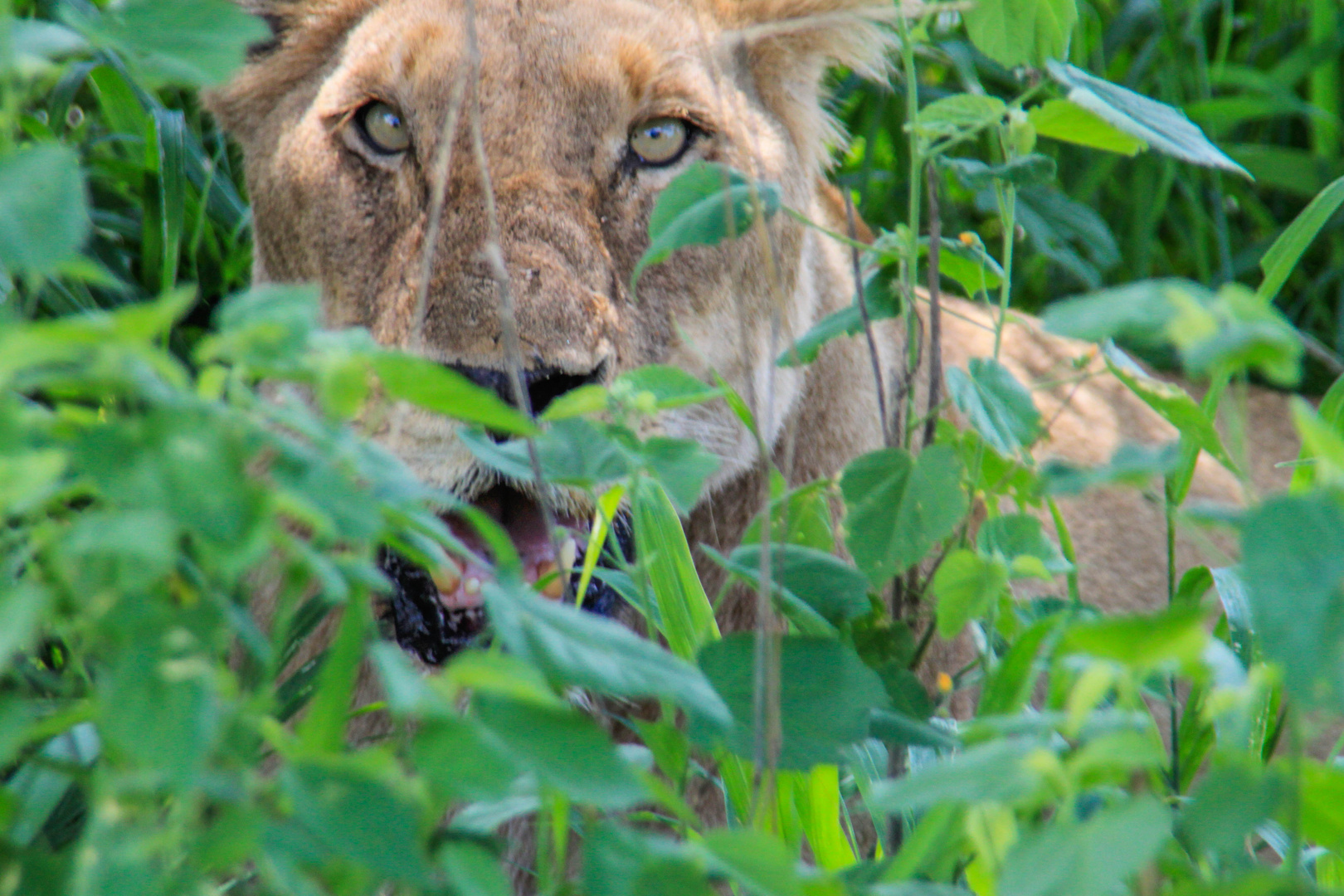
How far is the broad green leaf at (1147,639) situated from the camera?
76cm

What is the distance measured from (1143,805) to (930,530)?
50 centimetres

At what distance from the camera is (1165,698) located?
1.42m

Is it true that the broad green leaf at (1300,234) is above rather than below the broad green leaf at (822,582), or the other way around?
above

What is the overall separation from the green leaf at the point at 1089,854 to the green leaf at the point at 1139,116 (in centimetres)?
71

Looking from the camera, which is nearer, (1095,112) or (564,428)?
(564,428)

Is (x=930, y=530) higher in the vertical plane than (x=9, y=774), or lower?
higher

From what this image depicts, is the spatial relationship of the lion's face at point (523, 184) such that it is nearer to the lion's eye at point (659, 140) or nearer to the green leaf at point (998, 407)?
the lion's eye at point (659, 140)

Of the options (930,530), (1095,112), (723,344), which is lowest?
(723,344)

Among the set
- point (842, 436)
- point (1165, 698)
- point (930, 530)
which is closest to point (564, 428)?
point (930, 530)

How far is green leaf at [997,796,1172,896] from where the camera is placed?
0.73 meters

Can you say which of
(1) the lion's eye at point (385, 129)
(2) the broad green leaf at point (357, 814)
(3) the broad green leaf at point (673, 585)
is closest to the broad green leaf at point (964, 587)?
(3) the broad green leaf at point (673, 585)

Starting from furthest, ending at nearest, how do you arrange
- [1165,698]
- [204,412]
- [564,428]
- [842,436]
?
[842,436] < [1165,698] < [564,428] < [204,412]

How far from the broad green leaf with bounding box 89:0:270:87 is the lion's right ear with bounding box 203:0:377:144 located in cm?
132

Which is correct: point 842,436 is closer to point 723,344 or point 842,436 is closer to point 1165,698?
point 723,344
